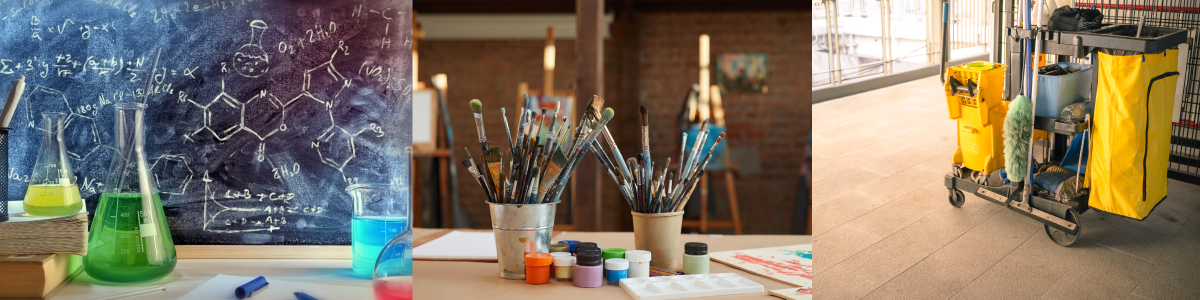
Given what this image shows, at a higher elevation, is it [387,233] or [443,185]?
[387,233]

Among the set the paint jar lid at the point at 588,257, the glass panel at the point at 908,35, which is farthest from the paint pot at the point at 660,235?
the glass panel at the point at 908,35

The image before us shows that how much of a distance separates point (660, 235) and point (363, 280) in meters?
0.43

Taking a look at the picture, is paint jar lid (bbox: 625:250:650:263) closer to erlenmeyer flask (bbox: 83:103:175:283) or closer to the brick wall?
erlenmeyer flask (bbox: 83:103:175:283)

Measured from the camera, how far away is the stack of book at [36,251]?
936 mm

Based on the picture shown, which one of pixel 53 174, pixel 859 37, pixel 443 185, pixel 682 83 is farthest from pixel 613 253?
pixel 682 83

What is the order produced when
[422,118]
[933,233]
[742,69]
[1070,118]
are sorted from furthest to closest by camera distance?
1. [742,69]
2. [422,118]
3. [933,233]
4. [1070,118]

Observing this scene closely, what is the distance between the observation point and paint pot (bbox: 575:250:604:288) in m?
0.96

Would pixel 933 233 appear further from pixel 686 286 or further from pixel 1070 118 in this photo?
pixel 686 286

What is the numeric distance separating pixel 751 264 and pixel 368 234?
56cm

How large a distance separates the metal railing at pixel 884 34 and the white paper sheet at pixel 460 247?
24.7 inches

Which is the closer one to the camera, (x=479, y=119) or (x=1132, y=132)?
(x=479, y=119)

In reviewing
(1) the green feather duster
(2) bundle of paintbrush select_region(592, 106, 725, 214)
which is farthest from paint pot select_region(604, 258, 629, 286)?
(1) the green feather duster

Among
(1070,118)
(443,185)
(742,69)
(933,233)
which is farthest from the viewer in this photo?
(742,69)

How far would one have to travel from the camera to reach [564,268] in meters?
0.98
